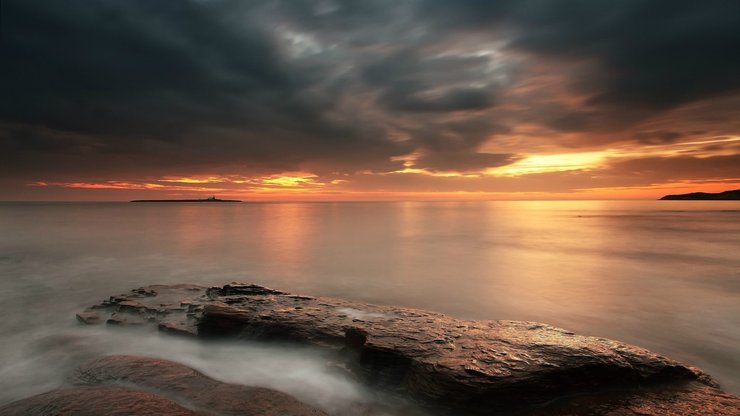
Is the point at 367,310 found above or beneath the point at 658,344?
above

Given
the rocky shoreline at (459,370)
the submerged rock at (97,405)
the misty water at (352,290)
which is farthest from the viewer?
the misty water at (352,290)

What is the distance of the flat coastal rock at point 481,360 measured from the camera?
475cm

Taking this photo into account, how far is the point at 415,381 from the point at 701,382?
4297 millimetres

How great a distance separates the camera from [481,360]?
5.23 metres

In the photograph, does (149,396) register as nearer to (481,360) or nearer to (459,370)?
(459,370)

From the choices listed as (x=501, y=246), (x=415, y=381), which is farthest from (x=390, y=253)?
(x=415, y=381)

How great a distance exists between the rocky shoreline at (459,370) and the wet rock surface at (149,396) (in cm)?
2

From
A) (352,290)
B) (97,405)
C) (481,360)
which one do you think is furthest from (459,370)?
(352,290)

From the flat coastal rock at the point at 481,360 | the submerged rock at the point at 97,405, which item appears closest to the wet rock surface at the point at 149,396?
the submerged rock at the point at 97,405

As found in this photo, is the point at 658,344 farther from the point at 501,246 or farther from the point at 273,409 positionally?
the point at 501,246

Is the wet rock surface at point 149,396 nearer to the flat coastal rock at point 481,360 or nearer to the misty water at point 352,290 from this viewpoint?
the misty water at point 352,290

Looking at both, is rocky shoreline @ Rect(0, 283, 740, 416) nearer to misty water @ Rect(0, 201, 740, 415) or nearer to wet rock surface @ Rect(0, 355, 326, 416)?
wet rock surface @ Rect(0, 355, 326, 416)

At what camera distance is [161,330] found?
7.63 metres

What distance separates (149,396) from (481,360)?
164 inches
